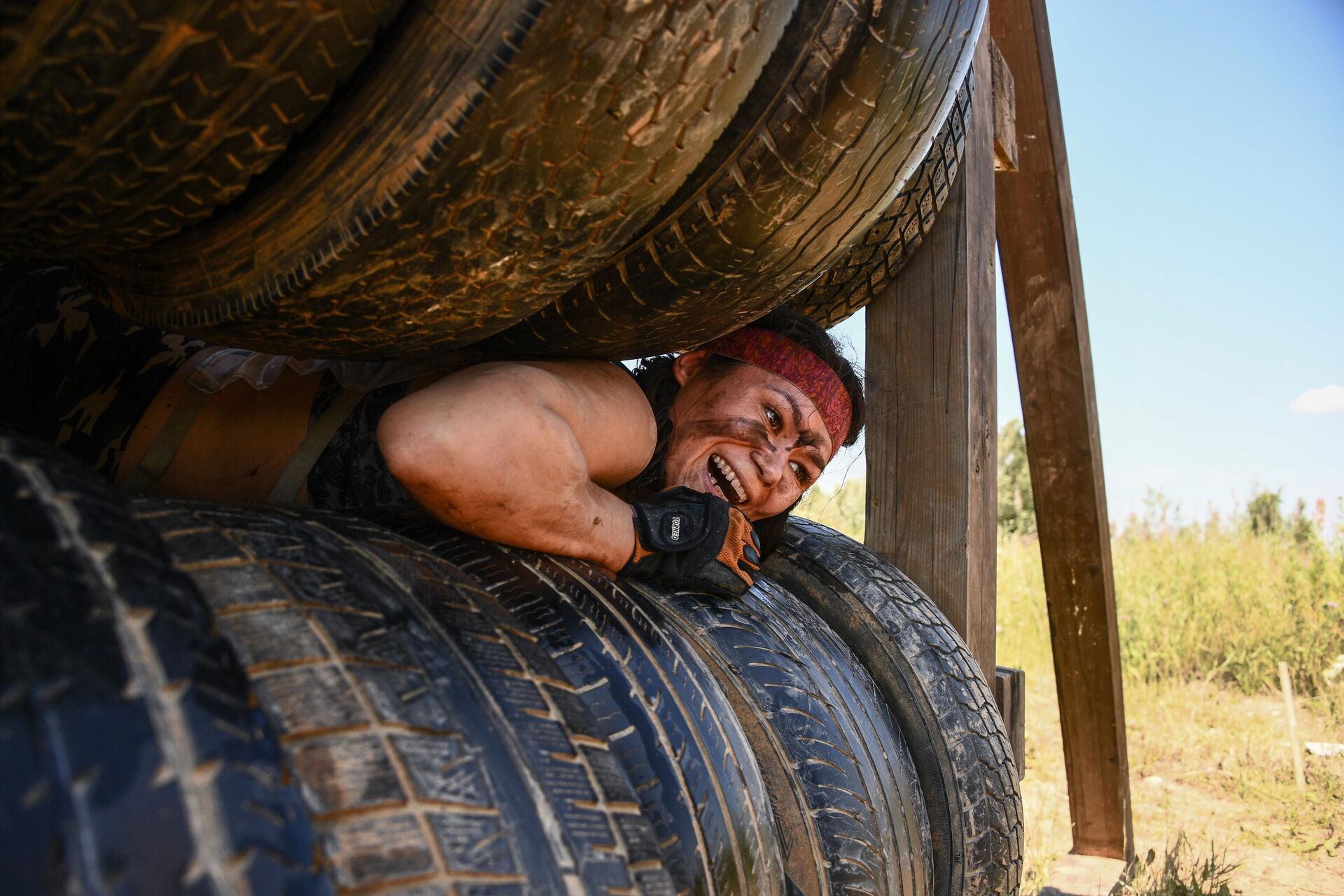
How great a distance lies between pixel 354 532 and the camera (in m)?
1.05

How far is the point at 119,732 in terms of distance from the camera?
55cm

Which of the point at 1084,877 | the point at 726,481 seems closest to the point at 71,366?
the point at 726,481

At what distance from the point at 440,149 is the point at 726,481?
Result: 125cm

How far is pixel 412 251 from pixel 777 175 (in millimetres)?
425

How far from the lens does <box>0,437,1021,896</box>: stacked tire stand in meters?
0.54

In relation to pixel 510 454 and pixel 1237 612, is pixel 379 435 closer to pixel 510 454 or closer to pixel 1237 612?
pixel 510 454

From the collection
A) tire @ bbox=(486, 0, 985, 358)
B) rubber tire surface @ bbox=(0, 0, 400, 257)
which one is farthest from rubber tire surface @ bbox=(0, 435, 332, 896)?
tire @ bbox=(486, 0, 985, 358)

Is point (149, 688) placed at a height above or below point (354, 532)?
below

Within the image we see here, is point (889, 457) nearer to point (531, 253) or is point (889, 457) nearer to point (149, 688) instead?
point (531, 253)

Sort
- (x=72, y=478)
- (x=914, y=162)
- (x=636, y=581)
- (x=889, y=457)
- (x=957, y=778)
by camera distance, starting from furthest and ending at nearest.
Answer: (x=889, y=457) → (x=957, y=778) → (x=636, y=581) → (x=914, y=162) → (x=72, y=478)

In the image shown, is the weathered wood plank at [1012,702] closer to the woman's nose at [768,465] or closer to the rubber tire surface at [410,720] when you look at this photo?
the woman's nose at [768,465]

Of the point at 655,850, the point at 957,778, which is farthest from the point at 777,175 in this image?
the point at 957,778

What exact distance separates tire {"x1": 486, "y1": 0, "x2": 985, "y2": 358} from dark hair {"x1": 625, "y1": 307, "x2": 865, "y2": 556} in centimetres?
72

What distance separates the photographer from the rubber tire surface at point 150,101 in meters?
0.69
